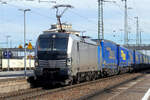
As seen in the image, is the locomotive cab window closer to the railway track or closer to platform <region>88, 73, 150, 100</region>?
the railway track

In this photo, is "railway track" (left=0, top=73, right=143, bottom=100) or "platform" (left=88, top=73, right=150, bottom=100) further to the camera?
"railway track" (left=0, top=73, right=143, bottom=100)

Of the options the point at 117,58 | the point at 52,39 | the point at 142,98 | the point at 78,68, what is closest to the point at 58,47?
the point at 52,39

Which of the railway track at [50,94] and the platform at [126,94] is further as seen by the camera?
the railway track at [50,94]

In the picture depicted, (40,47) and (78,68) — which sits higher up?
(40,47)

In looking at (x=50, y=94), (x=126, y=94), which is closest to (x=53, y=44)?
(x=50, y=94)

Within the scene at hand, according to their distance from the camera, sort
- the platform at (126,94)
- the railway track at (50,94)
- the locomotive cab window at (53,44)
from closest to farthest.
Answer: the platform at (126,94)
the railway track at (50,94)
the locomotive cab window at (53,44)

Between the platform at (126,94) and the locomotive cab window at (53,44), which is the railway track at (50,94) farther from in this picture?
the locomotive cab window at (53,44)

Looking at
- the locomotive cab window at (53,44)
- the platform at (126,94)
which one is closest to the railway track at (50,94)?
the platform at (126,94)

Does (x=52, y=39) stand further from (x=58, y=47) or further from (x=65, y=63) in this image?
(x=65, y=63)

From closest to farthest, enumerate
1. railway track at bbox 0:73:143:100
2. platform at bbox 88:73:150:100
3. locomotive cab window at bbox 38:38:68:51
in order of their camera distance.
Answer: platform at bbox 88:73:150:100 → railway track at bbox 0:73:143:100 → locomotive cab window at bbox 38:38:68:51

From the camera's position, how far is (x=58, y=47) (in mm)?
18188

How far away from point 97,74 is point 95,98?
12677 mm

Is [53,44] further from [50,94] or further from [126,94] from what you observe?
[126,94]

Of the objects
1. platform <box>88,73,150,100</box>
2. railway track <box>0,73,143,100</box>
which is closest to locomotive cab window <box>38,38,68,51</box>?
railway track <box>0,73,143,100</box>
